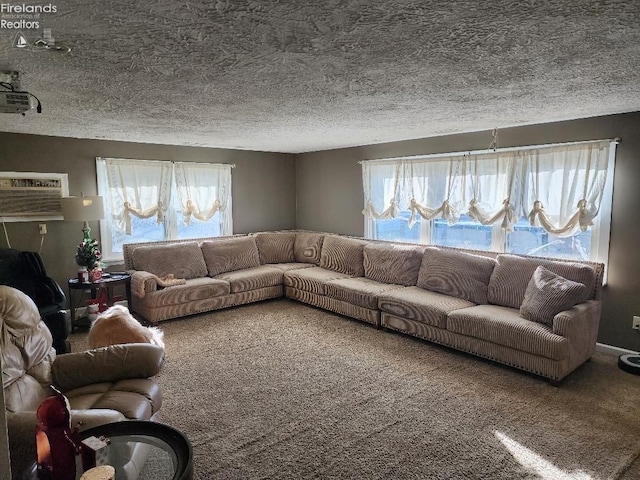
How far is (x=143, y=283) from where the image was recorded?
4742mm

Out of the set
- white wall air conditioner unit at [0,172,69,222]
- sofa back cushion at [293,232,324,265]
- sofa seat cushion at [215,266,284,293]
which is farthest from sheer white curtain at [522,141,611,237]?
white wall air conditioner unit at [0,172,69,222]

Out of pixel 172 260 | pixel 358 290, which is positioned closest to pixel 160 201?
pixel 172 260

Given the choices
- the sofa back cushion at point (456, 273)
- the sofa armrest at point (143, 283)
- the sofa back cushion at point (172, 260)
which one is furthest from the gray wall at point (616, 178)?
the sofa armrest at point (143, 283)

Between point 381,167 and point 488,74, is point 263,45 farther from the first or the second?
point 381,167

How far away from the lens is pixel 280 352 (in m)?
3.94

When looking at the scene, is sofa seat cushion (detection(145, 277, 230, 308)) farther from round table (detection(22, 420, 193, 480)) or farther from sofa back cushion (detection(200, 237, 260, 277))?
round table (detection(22, 420, 193, 480))

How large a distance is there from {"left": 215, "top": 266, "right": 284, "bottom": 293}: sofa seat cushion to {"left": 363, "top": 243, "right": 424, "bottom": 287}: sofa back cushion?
50.7 inches

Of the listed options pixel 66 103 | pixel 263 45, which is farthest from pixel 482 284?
pixel 66 103

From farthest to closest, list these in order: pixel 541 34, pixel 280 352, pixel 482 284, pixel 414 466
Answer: pixel 482 284 → pixel 280 352 → pixel 414 466 → pixel 541 34

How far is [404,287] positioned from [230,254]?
98.4 inches

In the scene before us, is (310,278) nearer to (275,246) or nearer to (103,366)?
(275,246)

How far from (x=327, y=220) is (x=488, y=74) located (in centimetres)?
445

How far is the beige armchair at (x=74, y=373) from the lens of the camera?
2.09m

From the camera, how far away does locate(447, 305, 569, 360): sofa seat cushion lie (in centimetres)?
321
